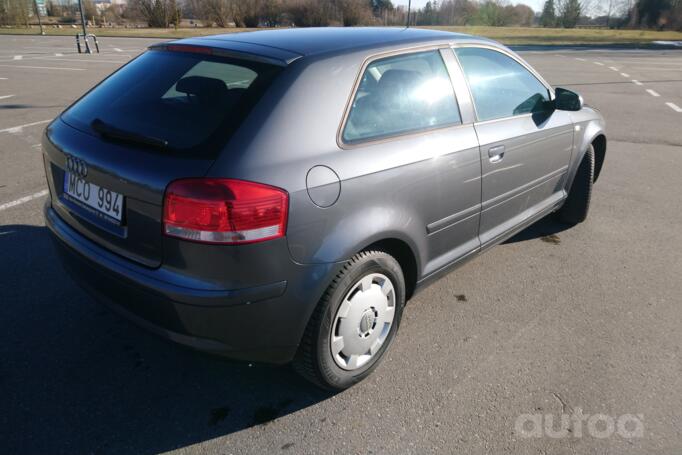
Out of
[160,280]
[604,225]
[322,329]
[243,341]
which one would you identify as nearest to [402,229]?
[322,329]

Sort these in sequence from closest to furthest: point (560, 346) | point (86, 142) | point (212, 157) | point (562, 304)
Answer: point (212, 157), point (86, 142), point (560, 346), point (562, 304)

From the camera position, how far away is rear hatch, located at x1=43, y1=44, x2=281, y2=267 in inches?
84.4

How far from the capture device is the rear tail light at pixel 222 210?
2012 mm

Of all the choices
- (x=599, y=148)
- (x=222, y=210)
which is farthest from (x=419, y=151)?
(x=599, y=148)

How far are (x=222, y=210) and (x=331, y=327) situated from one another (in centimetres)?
79

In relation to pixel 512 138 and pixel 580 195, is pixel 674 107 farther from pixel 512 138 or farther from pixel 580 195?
pixel 512 138

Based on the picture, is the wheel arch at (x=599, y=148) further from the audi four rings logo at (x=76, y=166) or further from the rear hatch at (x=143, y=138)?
the audi four rings logo at (x=76, y=166)

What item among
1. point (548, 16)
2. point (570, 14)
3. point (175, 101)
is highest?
point (570, 14)

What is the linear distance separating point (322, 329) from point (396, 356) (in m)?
0.73

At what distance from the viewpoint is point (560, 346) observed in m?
3.02

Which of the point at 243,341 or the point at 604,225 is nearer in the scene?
the point at 243,341

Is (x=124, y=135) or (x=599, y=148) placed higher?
(x=124, y=135)

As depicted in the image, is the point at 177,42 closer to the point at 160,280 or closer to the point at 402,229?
the point at 160,280

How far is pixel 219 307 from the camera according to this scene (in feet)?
6.84
